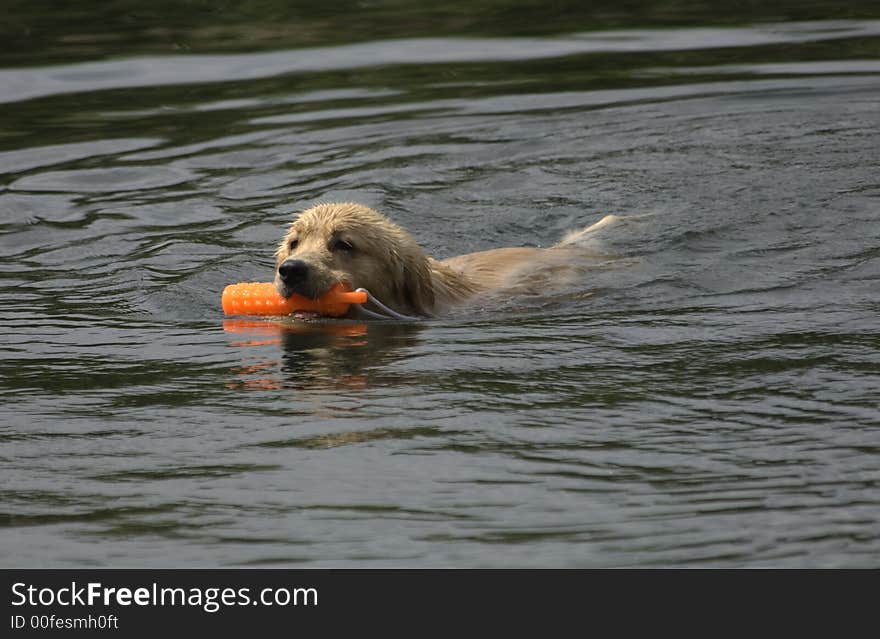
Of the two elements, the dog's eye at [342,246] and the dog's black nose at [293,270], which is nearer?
the dog's black nose at [293,270]

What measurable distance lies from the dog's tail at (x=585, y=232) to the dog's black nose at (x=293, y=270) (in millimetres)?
2511

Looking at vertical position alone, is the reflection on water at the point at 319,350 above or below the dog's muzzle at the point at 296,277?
below

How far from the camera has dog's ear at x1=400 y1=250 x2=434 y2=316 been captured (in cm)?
861

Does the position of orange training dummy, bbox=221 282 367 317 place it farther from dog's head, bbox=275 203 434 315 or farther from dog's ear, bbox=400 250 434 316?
dog's ear, bbox=400 250 434 316

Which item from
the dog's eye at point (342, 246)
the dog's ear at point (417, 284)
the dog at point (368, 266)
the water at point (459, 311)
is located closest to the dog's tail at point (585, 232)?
the water at point (459, 311)

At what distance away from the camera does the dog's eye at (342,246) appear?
27.7 ft

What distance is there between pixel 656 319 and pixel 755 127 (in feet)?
17.7

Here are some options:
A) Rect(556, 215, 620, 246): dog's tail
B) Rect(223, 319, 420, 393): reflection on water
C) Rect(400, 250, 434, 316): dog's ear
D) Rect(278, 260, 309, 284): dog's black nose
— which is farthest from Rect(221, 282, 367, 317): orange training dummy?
Rect(556, 215, 620, 246): dog's tail

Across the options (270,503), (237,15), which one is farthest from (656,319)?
(237,15)

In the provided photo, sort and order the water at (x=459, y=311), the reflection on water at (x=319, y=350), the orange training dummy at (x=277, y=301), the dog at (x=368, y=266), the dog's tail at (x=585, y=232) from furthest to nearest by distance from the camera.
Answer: the dog's tail at (x=585, y=232), the orange training dummy at (x=277, y=301), the dog at (x=368, y=266), the reflection on water at (x=319, y=350), the water at (x=459, y=311)

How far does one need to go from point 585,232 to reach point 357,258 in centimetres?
244

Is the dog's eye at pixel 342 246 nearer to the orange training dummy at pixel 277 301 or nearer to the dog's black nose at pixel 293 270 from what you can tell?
the orange training dummy at pixel 277 301
